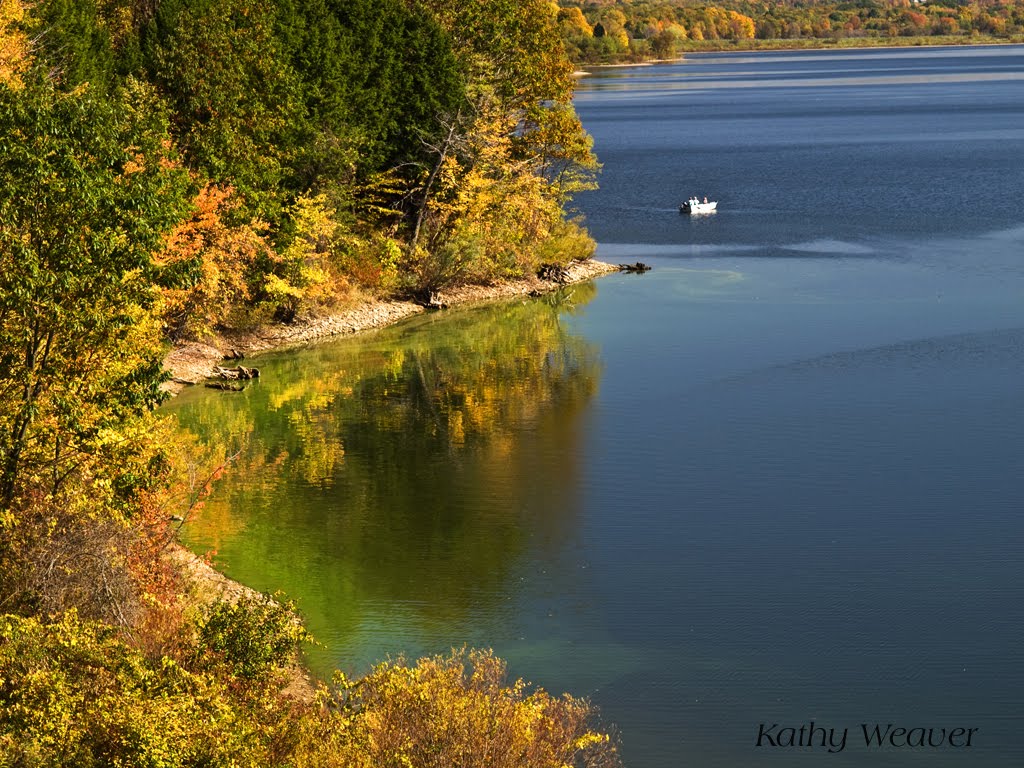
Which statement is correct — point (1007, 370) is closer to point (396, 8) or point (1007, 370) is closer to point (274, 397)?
point (274, 397)

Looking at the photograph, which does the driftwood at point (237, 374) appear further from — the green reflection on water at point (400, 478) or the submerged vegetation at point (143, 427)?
the submerged vegetation at point (143, 427)

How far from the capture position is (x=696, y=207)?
3307 inches

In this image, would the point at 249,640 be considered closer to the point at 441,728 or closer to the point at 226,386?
the point at 441,728

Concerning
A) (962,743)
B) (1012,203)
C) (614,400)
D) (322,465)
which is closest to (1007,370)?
(614,400)

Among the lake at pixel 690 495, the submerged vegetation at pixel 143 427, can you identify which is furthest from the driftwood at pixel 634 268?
the submerged vegetation at pixel 143 427

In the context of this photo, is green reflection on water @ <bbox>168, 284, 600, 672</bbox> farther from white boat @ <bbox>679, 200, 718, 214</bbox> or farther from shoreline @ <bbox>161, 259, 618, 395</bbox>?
white boat @ <bbox>679, 200, 718, 214</bbox>

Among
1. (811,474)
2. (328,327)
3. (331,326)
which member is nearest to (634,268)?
(331,326)

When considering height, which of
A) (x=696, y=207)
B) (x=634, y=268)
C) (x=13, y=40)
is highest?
(x=13, y=40)

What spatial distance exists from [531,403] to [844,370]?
1081 centimetres

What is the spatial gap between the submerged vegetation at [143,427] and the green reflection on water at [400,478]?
159 cm

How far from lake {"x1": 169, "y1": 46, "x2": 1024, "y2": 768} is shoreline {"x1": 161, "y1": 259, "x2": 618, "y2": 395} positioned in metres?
1.30

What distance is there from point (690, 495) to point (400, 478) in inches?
300

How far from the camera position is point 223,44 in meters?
49.3

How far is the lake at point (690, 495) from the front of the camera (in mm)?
25594
